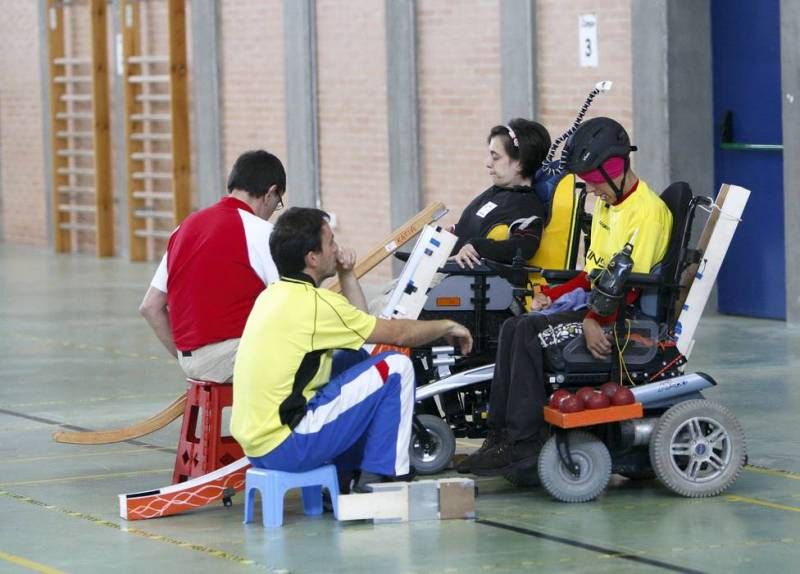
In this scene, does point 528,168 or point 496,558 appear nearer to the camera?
point 496,558

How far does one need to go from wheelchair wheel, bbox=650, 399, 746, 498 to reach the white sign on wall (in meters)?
6.31

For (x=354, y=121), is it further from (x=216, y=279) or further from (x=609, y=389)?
(x=609, y=389)

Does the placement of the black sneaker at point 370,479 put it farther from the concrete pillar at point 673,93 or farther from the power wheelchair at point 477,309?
the concrete pillar at point 673,93

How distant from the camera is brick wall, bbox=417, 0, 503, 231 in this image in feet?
43.9

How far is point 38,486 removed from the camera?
22.9ft

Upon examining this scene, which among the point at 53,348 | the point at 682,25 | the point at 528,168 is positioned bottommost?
the point at 53,348

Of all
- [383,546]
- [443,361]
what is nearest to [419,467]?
[443,361]

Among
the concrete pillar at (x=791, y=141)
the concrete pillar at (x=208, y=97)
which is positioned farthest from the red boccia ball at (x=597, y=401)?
the concrete pillar at (x=208, y=97)

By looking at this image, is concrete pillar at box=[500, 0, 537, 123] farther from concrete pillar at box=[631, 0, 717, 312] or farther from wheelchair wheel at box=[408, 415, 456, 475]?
wheelchair wheel at box=[408, 415, 456, 475]

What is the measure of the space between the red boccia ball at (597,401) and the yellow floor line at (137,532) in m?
1.35

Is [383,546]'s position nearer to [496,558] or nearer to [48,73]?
[496,558]

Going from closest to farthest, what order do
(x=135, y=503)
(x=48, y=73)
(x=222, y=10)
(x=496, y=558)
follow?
1. (x=496, y=558)
2. (x=135, y=503)
3. (x=222, y=10)
4. (x=48, y=73)

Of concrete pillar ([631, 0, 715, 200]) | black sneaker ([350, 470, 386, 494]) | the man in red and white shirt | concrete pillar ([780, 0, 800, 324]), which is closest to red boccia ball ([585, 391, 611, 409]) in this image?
black sneaker ([350, 470, 386, 494])

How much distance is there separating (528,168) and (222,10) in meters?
9.92
